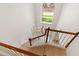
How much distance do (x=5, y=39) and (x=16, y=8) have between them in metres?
1.12

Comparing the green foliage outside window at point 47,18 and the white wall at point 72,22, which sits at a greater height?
the white wall at point 72,22

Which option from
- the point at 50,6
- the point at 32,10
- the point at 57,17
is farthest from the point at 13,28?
the point at 57,17

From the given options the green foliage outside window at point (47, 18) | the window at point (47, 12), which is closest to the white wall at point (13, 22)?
the window at point (47, 12)

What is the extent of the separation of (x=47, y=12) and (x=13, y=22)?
2.47m

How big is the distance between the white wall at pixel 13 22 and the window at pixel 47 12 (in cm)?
63

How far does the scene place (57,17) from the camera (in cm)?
598

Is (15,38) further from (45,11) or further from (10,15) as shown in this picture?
(45,11)

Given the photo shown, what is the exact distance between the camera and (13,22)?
398 cm

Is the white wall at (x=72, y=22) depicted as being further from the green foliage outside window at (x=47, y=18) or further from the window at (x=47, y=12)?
the green foliage outside window at (x=47, y=18)

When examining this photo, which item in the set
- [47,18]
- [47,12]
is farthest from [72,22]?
[47,18]

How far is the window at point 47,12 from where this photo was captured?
555cm

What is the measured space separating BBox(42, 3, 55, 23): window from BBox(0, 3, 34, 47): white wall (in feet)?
2.06

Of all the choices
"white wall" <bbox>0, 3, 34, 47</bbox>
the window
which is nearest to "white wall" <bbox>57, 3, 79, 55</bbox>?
the window

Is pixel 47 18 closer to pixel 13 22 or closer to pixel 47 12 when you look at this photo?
pixel 47 12
